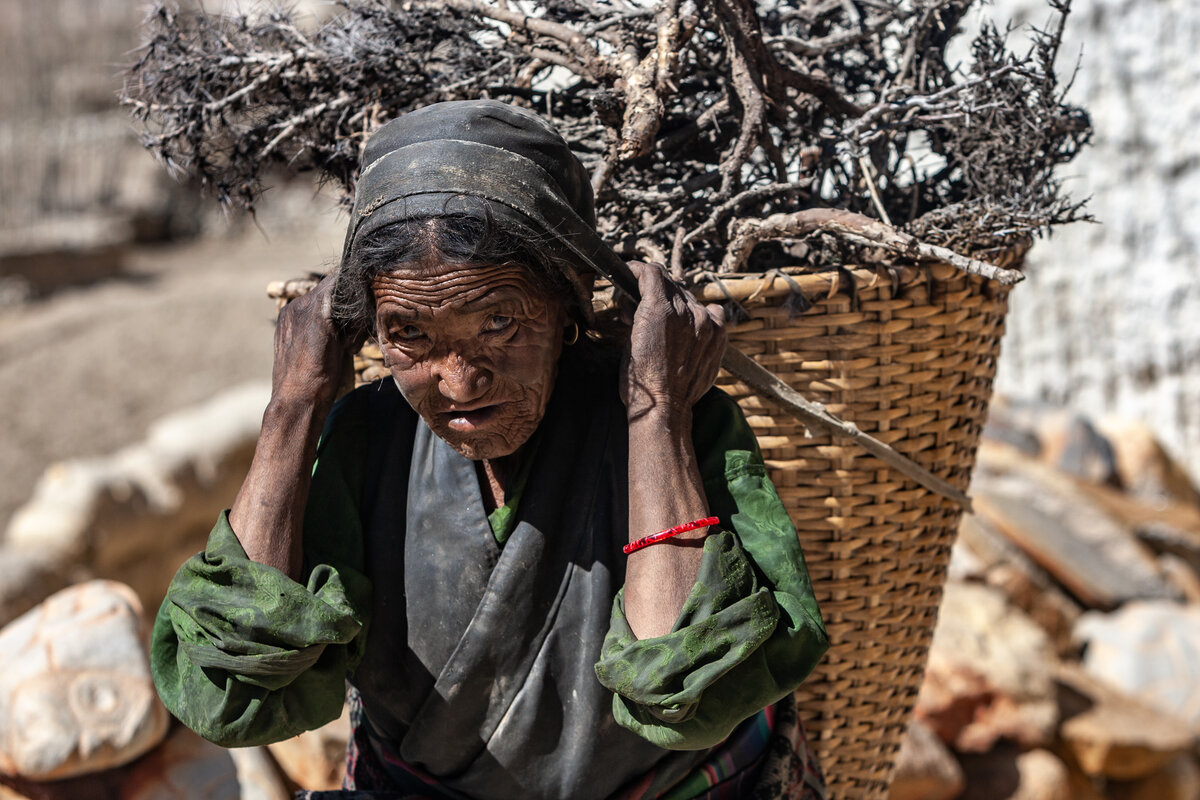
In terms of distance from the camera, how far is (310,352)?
143cm

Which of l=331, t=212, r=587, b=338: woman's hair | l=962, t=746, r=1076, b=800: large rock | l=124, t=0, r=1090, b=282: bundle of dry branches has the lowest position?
l=962, t=746, r=1076, b=800: large rock

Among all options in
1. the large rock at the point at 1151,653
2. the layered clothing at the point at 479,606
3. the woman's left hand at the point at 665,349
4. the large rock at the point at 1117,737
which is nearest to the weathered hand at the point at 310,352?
the layered clothing at the point at 479,606

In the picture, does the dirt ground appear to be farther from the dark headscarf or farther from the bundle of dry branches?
the dark headscarf

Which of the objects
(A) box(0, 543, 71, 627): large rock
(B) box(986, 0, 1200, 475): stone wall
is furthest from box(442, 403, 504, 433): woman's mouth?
(B) box(986, 0, 1200, 475): stone wall

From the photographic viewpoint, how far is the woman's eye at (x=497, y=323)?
1.31m

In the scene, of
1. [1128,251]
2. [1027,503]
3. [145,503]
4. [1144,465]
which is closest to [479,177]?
[1027,503]

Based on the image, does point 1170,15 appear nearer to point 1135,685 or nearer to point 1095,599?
point 1095,599

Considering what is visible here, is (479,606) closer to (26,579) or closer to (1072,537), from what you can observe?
(26,579)

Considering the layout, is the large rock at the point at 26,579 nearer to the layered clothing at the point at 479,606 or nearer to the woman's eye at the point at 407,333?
the layered clothing at the point at 479,606

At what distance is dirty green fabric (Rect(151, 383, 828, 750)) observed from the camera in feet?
4.22

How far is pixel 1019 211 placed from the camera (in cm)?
169

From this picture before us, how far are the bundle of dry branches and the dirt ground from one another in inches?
128

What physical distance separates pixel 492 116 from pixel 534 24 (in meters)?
0.50

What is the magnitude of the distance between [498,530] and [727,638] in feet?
Result: 1.22
